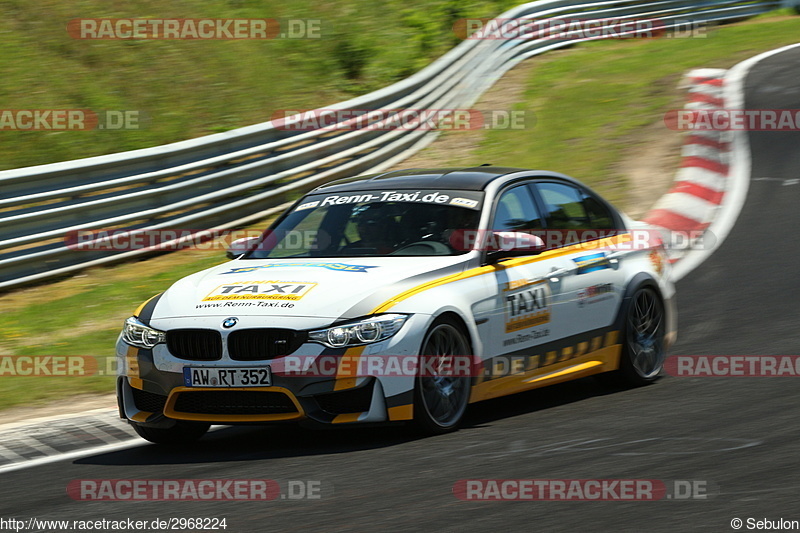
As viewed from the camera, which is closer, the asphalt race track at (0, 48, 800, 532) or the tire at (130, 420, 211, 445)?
the asphalt race track at (0, 48, 800, 532)

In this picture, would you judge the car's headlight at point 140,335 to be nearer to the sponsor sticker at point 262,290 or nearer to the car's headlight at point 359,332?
the sponsor sticker at point 262,290

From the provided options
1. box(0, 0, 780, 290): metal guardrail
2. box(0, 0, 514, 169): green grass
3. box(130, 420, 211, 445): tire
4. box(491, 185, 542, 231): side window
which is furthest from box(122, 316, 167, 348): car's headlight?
box(0, 0, 514, 169): green grass

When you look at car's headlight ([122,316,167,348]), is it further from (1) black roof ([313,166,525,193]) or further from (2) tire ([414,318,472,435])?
(1) black roof ([313,166,525,193])

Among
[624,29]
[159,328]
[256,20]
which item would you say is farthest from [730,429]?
[624,29]

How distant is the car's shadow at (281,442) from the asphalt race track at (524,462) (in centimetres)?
1

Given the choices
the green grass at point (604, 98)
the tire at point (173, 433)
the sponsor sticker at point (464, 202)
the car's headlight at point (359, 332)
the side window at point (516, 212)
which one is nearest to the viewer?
the car's headlight at point (359, 332)

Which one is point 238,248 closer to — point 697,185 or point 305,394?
point 305,394

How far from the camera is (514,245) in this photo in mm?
7039

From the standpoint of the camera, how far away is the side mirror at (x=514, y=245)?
277 inches

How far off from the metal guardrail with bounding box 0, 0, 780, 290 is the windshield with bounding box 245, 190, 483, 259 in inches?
185

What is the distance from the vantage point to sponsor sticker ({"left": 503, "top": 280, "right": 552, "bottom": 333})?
23.5 feet

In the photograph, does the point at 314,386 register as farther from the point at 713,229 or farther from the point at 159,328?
the point at 713,229

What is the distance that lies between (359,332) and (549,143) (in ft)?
37.9

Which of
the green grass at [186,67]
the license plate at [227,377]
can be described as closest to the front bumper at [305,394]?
the license plate at [227,377]
